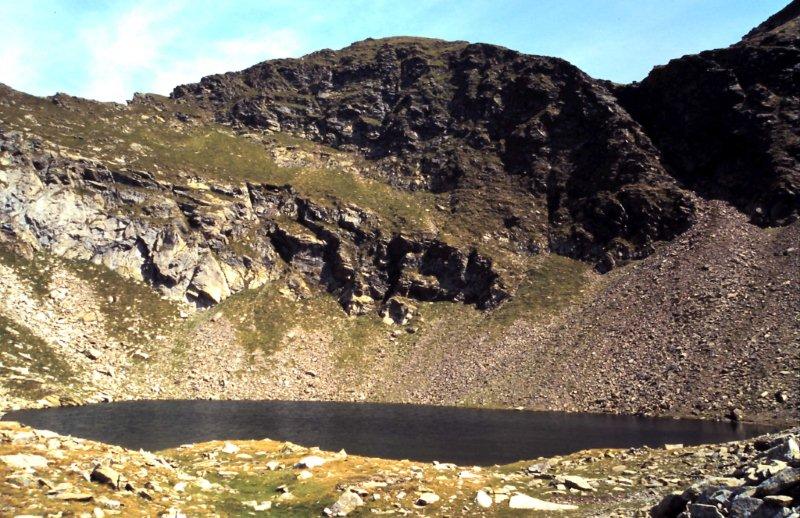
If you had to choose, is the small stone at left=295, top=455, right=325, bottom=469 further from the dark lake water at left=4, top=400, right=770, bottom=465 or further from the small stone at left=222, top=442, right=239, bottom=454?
the dark lake water at left=4, top=400, right=770, bottom=465

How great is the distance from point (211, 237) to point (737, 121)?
514ft

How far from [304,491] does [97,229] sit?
14030 centimetres

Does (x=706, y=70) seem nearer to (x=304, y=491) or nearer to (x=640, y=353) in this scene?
(x=640, y=353)

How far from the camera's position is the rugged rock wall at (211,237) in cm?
14075

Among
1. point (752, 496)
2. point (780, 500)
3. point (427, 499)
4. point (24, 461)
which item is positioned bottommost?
point (427, 499)

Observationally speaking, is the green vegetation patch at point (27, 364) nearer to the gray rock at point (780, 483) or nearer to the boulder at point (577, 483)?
the boulder at point (577, 483)

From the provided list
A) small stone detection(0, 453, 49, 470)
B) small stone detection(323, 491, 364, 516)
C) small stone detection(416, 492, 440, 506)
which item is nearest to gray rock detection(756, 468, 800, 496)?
small stone detection(416, 492, 440, 506)

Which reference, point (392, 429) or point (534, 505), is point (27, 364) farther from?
point (534, 505)

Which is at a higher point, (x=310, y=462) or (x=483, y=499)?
(x=483, y=499)

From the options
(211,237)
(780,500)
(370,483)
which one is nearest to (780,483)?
(780,500)

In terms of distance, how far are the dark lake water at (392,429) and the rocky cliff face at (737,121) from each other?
310 feet

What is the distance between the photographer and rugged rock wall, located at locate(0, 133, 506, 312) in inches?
5541

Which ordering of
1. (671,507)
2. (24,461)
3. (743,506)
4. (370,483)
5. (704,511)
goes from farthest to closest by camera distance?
(370,483), (24,461), (671,507), (704,511), (743,506)

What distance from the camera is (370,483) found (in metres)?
26.3
